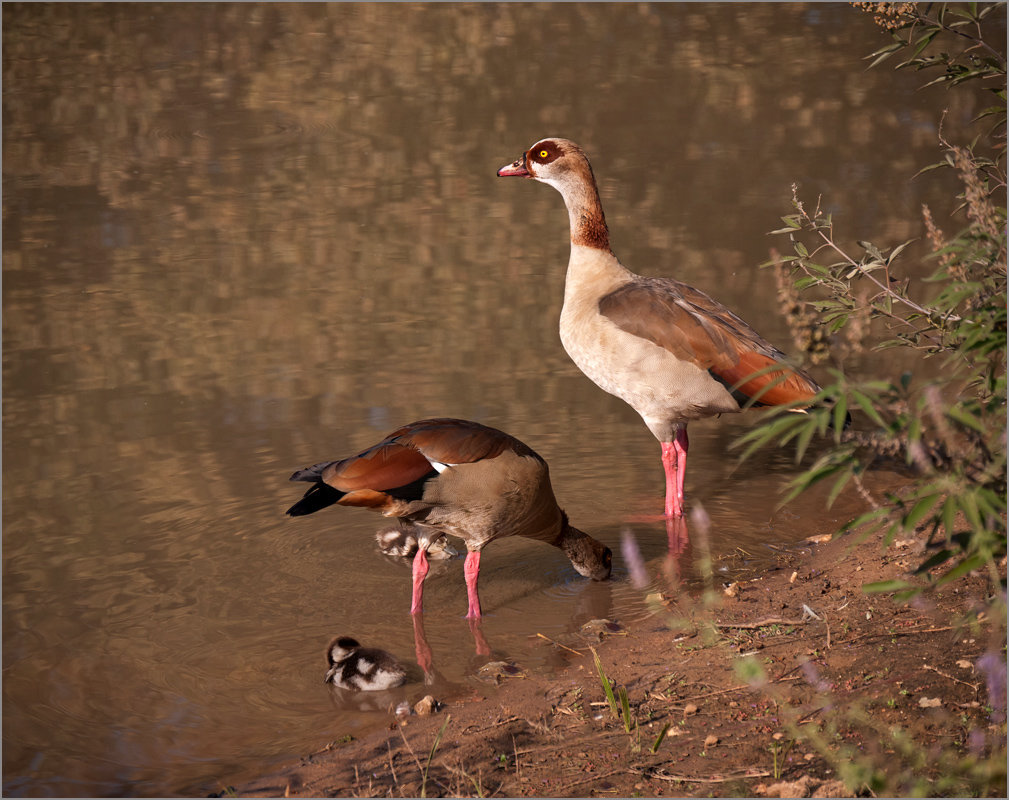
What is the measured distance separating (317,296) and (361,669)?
6.05 metres

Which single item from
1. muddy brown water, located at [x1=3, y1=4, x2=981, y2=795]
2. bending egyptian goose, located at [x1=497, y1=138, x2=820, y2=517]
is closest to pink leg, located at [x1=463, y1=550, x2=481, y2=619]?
muddy brown water, located at [x1=3, y1=4, x2=981, y2=795]

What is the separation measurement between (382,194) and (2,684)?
8718mm

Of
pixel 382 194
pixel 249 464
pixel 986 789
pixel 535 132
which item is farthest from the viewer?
pixel 535 132

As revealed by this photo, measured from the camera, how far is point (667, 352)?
6613 millimetres

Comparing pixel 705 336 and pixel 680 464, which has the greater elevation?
pixel 705 336

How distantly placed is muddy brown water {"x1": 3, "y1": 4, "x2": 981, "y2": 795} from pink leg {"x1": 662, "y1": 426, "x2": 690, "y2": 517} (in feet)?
0.62

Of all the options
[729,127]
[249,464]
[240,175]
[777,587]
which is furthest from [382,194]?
[777,587]

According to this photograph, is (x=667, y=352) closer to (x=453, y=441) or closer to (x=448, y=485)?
(x=453, y=441)

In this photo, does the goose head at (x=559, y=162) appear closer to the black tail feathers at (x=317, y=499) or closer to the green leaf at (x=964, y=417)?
the black tail feathers at (x=317, y=499)

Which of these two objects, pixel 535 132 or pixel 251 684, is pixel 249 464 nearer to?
pixel 251 684

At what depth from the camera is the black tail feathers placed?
17.4 ft

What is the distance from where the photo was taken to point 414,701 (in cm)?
519

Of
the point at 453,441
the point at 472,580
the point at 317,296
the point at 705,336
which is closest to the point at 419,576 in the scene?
the point at 472,580

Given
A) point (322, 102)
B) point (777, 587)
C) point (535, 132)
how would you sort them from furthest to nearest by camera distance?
point (322, 102)
point (535, 132)
point (777, 587)
